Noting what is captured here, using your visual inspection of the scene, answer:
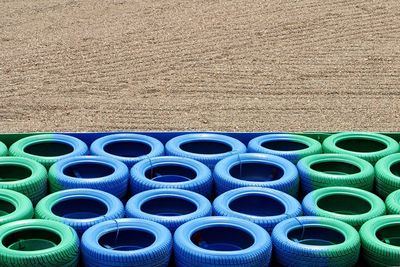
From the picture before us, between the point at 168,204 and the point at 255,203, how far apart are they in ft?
2.82

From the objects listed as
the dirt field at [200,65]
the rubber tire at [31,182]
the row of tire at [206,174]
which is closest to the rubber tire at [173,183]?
the row of tire at [206,174]

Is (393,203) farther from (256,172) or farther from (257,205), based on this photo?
(256,172)

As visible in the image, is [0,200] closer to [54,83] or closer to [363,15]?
[54,83]

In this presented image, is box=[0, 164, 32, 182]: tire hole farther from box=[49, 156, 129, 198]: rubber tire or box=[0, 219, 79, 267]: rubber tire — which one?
box=[0, 219, 79, 267]: rubber tire

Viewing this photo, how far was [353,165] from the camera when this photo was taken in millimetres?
9531

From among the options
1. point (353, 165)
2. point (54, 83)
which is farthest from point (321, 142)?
point (54, 83)

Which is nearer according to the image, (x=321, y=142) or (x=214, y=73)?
(x=321, y=142)

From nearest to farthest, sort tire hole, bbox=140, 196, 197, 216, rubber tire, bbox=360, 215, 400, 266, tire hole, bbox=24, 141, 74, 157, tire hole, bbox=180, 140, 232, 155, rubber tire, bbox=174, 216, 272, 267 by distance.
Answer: rubber tire, bbox=174, 216, 272, 267 < rubber tire, bbox=360, 215, 400, 266 < tire hole, bbox=140, 196, 197, 216 < tire hole, bbox=24, 141, 74, 157 < tire hole, bbox=180, 140, 232, 155

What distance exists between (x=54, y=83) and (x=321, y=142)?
5.41 meters

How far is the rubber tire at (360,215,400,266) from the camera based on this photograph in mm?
7855

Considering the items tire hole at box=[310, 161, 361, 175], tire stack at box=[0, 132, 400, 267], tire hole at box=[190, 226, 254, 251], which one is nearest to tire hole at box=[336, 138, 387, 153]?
tire stack at box=[0, 132, 400, 267]

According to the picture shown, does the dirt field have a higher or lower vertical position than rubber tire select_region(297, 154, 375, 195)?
higher

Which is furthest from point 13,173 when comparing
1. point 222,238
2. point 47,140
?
point 222,238

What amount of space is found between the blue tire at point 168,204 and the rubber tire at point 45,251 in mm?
765
